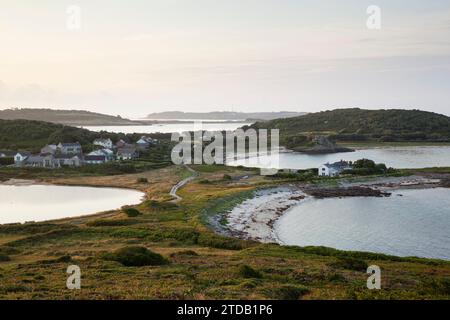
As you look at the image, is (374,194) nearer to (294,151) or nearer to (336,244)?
(336,244)

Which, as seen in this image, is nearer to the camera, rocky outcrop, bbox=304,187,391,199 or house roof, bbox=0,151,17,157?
rocky outcrop, bbox=304,187,391,199

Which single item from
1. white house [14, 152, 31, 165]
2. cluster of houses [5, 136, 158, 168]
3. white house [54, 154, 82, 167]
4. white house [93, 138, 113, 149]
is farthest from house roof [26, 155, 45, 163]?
white house [93, 138, 113, 149]

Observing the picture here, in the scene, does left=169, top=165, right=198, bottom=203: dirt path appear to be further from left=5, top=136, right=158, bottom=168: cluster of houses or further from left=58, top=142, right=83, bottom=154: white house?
left=58, top=142, right=83, bottom=154: white house

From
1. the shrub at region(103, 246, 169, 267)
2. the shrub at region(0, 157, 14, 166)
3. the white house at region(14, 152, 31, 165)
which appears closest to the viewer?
the shrub at region(103, 246, 169, 267)

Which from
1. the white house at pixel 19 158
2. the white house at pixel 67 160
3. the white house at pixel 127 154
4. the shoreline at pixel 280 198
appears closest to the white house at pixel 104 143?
the white house at pixel 127 154

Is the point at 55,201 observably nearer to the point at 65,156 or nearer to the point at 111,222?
the point at 111,222

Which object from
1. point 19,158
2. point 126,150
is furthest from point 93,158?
point 19,158
